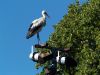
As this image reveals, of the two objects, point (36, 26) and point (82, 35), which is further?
point (82, 35)

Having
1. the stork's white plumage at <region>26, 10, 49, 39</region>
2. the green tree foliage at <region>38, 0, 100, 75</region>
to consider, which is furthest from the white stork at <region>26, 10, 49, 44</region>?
the green tree foliage at <region>38, 0, 100, 75</region>

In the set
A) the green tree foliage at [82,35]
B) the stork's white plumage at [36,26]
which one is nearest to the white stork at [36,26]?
the stork's white plumage at [36,26]

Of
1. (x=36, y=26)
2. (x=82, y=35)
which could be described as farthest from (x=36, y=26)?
(x=82, y=35)

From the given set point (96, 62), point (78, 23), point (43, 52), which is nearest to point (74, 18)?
point (78, 23)

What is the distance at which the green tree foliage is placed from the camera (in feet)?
114

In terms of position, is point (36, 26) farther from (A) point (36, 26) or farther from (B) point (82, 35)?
(B) point (82, 35)

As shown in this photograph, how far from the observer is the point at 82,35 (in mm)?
38062

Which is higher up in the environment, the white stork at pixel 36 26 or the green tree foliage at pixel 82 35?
the green tree foliage at pixel 82 35

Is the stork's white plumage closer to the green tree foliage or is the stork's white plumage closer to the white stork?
the white stork

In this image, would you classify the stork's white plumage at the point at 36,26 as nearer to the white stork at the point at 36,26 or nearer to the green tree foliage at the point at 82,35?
the white stork at the point at 36,26

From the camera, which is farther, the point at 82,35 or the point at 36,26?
the point at 82,35

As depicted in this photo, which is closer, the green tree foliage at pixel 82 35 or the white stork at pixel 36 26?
the white stork at pixel 36 26

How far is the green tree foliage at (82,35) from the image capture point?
34750 millimetres

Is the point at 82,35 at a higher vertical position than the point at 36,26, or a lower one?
higher
